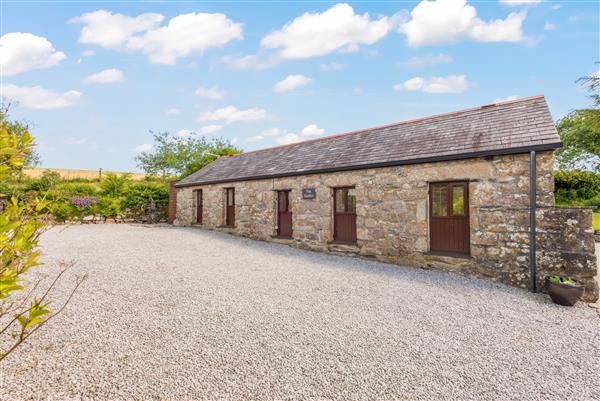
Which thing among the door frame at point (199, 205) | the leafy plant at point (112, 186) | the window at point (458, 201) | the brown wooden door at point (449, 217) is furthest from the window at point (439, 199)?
the leafy plant at point (112, 186)

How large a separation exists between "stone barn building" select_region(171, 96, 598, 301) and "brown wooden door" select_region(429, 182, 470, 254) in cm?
2

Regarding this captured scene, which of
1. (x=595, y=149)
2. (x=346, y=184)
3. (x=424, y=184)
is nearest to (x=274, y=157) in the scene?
(x=346, y=184)

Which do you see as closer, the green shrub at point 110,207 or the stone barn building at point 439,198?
the stone barn building at point 439,198

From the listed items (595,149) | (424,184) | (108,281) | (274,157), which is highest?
(595,149)

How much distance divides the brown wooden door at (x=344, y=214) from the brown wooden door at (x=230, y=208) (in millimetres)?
5786

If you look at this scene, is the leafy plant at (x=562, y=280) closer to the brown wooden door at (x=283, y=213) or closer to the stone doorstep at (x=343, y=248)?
the stone doorstep at (x=343, y=248)

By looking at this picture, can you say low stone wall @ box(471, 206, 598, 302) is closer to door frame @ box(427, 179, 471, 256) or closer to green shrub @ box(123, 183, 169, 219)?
door frame @ box(427, 179, 471, 256)

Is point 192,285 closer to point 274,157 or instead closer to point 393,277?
point 393,277

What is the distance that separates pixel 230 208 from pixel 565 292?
457 inches

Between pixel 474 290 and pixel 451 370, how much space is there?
3152 millimetres

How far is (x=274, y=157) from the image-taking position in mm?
13516

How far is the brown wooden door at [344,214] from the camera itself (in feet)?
30.6

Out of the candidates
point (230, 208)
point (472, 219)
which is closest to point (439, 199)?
point (472, 219)

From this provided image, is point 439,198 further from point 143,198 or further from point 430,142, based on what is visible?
point 143,198
